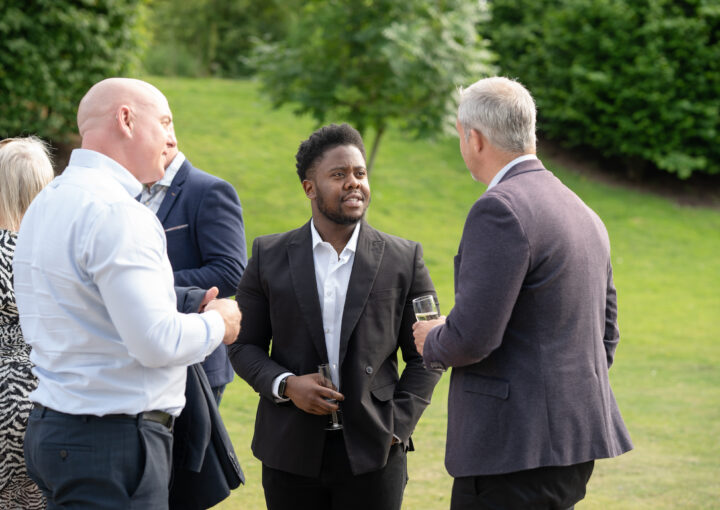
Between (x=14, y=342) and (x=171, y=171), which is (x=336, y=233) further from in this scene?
(x=14, y=342)

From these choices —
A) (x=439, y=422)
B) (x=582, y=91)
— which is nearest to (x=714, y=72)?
(x=582, y=91)

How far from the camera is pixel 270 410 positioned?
3.77 metres

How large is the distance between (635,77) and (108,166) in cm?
1954

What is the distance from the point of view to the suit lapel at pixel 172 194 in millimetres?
4395

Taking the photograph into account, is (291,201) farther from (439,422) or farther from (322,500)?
(322,500)

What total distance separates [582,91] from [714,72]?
3050 mm

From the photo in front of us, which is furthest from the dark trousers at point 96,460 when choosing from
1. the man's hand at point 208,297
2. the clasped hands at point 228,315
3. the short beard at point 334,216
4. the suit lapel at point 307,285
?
the short beard at point 334,216

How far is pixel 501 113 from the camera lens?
10.3ft

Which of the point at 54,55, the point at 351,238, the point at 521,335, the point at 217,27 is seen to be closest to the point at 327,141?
the point at 351,238

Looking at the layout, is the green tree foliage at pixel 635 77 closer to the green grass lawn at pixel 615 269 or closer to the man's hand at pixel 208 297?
the green grass lawn at pixel 615 269

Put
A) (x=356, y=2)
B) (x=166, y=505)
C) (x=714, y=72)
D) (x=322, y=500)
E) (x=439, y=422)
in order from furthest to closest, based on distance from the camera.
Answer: (x=714, y=72), (x=356, y=2), (x=439, y=422), (x=322, y=500), (x=166, y=505)

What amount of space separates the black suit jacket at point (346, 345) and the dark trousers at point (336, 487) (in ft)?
0.25

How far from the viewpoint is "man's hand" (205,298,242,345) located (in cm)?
301

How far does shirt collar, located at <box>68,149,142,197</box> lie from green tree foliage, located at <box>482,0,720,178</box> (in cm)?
1912
